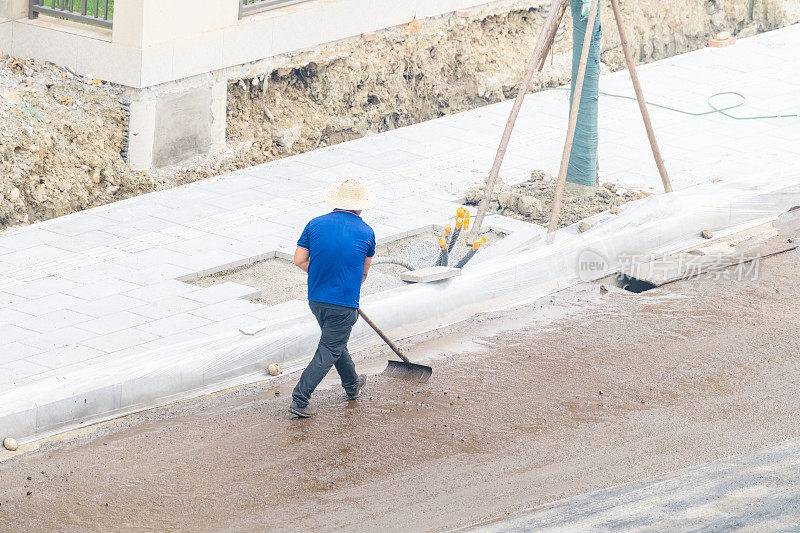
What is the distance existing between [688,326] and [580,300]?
0.94 m

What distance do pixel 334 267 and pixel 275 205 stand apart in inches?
159

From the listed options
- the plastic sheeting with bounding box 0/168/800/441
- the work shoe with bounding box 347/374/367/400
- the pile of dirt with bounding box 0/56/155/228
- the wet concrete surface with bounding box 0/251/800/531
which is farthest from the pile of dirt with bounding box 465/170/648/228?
the work shoe with bounding box 347/374/367/400

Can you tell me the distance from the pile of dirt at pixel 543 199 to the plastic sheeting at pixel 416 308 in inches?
13.1

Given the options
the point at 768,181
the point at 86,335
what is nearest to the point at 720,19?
the point at 768,181

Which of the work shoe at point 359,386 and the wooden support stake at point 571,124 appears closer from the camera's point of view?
the work shoe at point 359,386

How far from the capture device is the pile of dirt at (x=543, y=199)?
11.6 m

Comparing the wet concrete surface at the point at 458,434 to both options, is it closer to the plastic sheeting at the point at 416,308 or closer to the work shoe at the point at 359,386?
the work shoe at the point at 359,386

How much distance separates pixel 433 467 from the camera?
287 inches

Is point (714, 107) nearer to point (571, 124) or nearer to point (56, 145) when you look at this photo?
point (571, 124)

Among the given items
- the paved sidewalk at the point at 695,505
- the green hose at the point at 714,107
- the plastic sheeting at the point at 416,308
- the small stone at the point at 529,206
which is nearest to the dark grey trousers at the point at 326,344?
the plastic sheeting at the point at 416,308

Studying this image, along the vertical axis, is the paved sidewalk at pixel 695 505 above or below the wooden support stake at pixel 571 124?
below

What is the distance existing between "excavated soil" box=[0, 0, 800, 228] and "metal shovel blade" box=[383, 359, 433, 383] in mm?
4099

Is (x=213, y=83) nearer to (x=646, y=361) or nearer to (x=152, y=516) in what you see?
(x=646, y=361)

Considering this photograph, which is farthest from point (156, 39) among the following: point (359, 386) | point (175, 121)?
point (359, 386)
